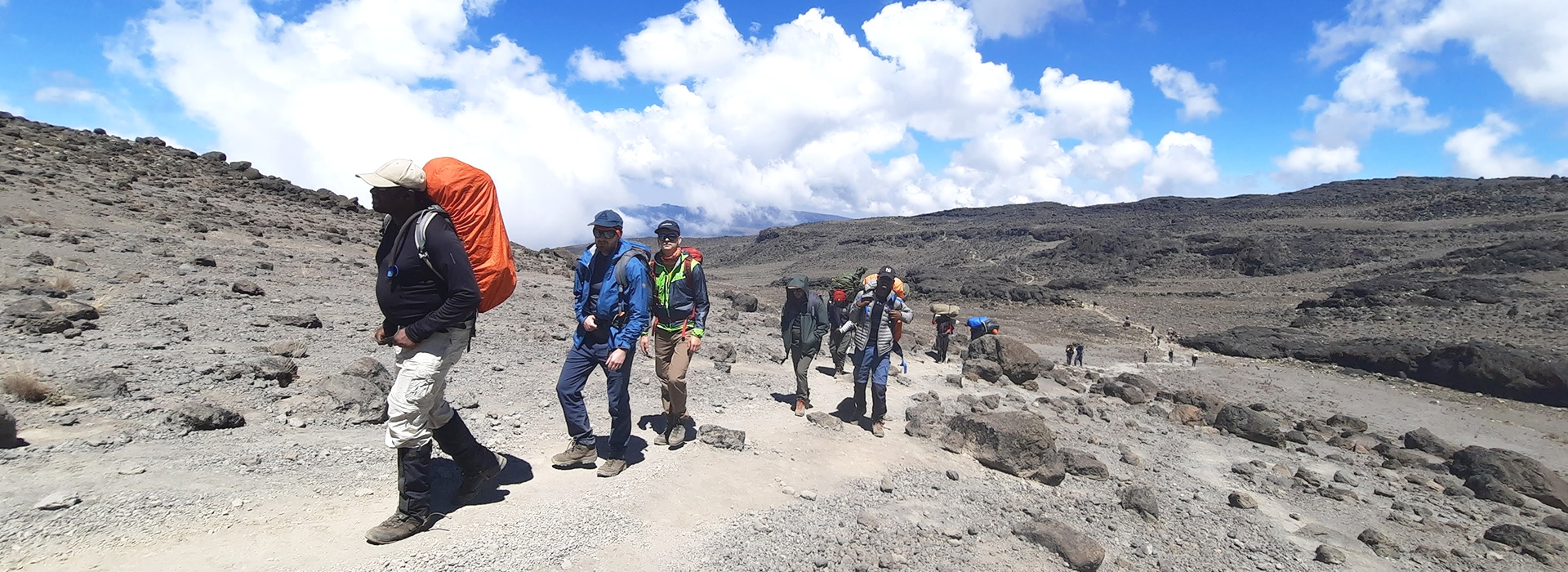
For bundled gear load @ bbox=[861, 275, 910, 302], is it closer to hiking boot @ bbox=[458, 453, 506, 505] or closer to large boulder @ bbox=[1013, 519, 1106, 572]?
large boulder @ bbox=[1013, 519, 1106, 572]

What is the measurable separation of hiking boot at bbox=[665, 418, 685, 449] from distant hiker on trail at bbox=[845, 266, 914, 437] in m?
2.27

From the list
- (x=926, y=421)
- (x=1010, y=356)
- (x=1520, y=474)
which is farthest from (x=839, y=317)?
(x=1520, y=474)

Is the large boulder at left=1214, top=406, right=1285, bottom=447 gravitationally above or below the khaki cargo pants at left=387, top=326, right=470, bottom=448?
below

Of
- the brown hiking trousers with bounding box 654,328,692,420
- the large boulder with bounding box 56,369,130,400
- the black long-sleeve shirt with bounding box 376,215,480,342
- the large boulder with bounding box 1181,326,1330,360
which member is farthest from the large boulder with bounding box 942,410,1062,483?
the large boulder with bounding box 1181,326,1330,360

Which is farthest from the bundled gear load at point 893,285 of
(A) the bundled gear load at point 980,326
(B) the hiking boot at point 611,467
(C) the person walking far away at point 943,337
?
(A) the bundled gear load at point 980,326

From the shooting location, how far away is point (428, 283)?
307 centimetres

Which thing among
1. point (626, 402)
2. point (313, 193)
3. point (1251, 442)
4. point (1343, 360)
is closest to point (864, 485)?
point (626, 402)

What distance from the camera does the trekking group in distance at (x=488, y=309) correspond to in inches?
119

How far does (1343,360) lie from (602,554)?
25.3m

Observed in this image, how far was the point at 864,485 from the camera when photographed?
5.20 meters

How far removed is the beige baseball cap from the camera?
3.01 m

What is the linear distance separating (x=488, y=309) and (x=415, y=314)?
0.31m

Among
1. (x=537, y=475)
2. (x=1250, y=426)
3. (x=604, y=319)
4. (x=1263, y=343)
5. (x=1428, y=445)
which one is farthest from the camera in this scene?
(x=1263, y=343)

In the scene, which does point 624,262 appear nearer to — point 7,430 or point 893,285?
point 893,285
